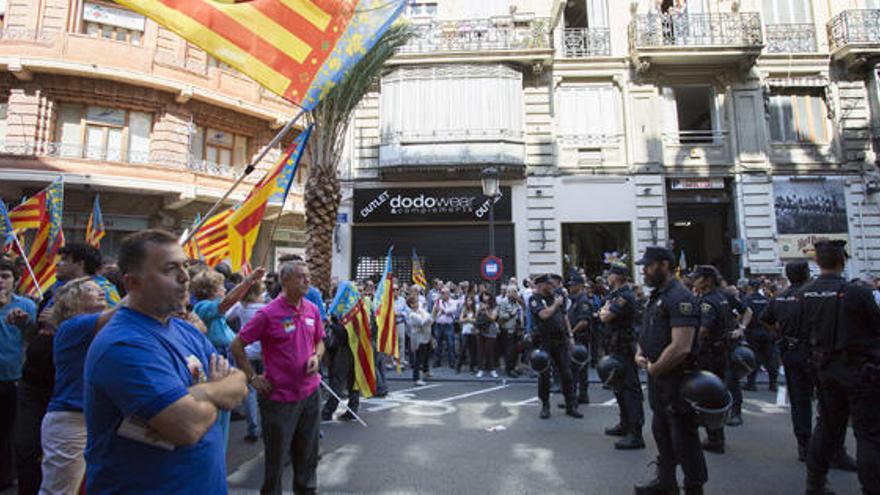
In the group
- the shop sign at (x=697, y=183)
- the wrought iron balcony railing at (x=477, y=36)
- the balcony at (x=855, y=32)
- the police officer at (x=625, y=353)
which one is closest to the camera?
the police officer at (x=625, y=353)

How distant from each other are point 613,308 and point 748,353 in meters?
1.53

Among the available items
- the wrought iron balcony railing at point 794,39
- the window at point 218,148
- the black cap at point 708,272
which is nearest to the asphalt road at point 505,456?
the black cap at point 708,272

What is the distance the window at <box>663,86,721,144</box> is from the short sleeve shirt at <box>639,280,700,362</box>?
14.5 metres

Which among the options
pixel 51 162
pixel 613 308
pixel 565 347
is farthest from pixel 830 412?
pixel 51 162

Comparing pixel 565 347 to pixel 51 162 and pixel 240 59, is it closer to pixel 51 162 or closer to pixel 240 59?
pixel 240 59

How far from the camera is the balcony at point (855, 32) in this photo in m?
16.3

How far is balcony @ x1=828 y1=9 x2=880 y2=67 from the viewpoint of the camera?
16.3 meters

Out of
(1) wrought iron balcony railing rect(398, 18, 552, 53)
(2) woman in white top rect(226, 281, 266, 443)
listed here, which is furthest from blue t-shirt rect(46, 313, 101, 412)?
(1) wrought iron balcony railing rect(398, 18, 552, 53)

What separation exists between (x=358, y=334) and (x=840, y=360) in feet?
17.5

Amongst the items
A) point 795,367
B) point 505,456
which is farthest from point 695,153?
point 505,456

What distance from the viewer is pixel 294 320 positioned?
3.83m

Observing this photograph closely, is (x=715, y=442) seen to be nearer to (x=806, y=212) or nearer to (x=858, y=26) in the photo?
(x=806, y=212)

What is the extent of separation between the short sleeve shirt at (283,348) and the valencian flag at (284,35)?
161 cm

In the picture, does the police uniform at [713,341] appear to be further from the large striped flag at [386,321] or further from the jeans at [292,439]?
the large striped flag at [386,321]
